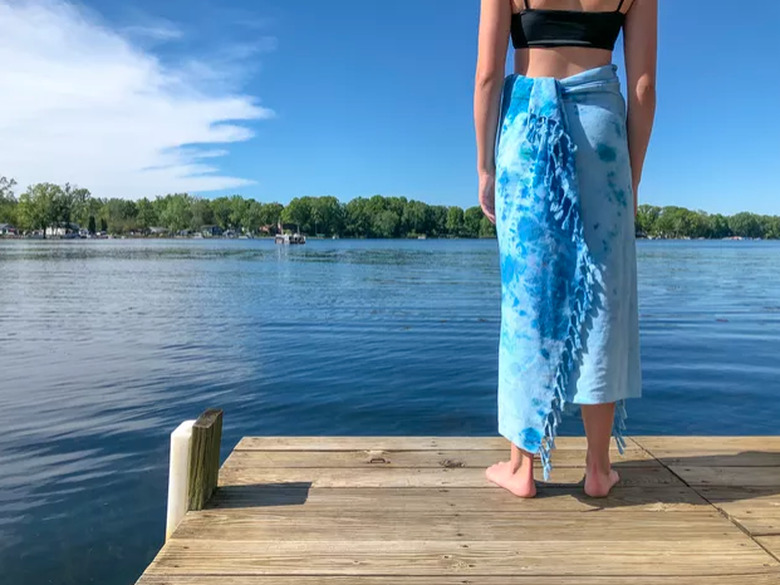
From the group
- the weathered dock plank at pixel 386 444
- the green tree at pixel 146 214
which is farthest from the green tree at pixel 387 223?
the weathered dock plank at pixel 386 444

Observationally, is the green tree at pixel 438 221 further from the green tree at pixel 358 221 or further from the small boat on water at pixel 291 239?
the small boat on water at pixel 291 239

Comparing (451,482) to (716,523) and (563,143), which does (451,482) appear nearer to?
(716,523)

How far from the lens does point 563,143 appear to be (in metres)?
2.57

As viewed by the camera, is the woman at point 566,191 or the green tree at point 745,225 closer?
the woman at point 566,191

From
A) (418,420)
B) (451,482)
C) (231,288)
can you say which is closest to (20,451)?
(418,420)

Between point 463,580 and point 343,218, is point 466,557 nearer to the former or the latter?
point 463,580

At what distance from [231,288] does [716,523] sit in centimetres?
2447

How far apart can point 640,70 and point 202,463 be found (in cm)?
260

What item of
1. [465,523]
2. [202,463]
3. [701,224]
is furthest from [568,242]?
[701,224]

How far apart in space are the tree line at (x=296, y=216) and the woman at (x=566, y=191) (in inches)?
6807

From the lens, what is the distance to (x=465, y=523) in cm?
251

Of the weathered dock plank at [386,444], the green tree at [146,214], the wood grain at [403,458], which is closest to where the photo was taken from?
the wood grain at [403,458]

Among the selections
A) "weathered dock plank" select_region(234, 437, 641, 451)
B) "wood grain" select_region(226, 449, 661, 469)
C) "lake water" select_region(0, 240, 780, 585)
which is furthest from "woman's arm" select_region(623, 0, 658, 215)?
"lake water" select_region(0, 240, 780, 585)

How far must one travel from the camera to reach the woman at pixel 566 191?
8.47 feet
